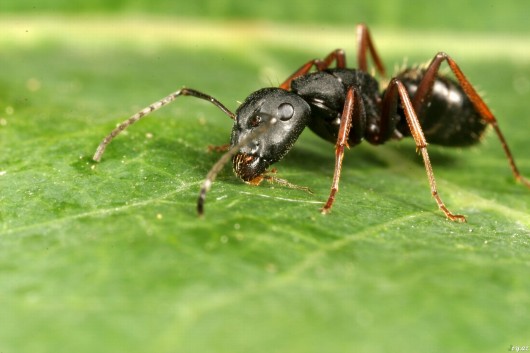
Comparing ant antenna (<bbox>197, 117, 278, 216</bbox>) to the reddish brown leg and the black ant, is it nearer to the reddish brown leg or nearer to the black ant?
the black ant

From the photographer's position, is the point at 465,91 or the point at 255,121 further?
the point at 465,91

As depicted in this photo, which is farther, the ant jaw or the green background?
the ant jaw

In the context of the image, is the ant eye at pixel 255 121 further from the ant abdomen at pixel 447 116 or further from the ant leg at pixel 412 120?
the ant abdomen at pixel 447 116

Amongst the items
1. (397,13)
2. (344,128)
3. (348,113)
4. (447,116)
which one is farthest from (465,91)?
(397,13)

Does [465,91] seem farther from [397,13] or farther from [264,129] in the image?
[397,13]

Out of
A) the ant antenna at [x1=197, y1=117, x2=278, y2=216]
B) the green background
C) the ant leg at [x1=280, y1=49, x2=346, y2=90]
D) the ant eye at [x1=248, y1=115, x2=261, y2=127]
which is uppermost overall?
the ant leg at [x1=280, y1=49, x2=346, y2=90]

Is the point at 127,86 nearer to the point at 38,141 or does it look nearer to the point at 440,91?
the point at 38,141

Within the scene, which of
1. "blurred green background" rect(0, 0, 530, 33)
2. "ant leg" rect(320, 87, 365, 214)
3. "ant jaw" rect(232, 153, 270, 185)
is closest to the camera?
"ant leg" rect(320, 87, 365, 214)

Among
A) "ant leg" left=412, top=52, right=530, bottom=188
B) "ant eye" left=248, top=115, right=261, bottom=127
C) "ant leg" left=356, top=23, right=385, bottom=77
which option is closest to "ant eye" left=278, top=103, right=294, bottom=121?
"ant eye" left=248, top=115, right=261, bottom=127
